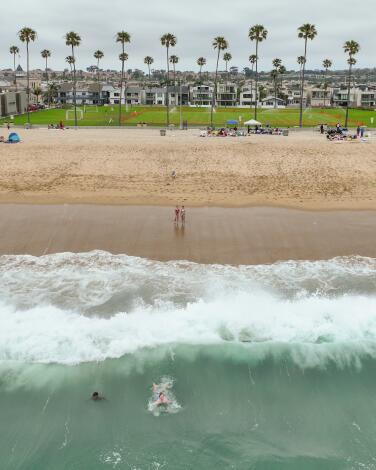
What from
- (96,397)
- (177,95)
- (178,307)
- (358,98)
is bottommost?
(96,397)

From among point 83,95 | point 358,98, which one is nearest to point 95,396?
point 83,95

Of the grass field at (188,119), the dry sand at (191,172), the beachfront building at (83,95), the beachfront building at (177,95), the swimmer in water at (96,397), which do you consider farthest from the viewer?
the beachfront building at (177,95)

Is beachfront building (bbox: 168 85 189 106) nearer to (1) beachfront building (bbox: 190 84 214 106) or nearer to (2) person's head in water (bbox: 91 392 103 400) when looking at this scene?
(1) beachfront building (bbox: 190 84 214 106)

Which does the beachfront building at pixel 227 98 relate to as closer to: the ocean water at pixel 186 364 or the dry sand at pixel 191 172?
the dry sand at pixel 191 172

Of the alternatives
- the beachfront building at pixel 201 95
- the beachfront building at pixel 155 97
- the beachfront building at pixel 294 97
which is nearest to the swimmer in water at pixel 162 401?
the beachfront building at pixel 155 97

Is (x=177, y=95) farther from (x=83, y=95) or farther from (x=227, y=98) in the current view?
(x=83, y=95)

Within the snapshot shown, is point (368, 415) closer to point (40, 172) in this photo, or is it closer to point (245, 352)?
point (245, 352)

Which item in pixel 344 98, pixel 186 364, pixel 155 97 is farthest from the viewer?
pixel 344 98

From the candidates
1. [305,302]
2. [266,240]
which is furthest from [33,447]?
[266,240]
